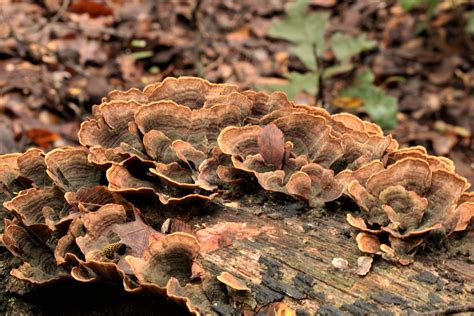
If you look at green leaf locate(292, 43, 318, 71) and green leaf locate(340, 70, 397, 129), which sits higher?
green leaf locate(292, 43, 318, 71)

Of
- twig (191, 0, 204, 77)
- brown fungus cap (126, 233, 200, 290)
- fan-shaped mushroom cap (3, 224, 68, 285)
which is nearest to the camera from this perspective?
brown fungus cap (126, 233, 200, 290)

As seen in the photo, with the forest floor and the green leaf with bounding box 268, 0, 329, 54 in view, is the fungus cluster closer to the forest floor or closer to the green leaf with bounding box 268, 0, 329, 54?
the forest floor

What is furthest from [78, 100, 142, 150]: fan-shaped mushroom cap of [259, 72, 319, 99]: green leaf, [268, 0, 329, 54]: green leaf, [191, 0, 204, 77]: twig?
[191, 0, 204, 77]: twig

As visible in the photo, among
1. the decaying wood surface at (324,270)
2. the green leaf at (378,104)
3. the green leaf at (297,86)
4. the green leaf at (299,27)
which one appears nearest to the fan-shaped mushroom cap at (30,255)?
the decaying wood surface at (324,270)

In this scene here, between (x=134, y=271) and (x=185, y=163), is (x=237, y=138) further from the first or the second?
(x=134, y=271)

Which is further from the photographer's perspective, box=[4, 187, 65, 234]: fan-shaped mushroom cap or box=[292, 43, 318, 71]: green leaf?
box=[292, 43, 318, 71]: green leaf

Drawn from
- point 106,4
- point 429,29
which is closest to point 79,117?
point 106,4

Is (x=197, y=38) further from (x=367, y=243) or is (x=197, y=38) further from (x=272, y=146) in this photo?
(x=367, y=243)

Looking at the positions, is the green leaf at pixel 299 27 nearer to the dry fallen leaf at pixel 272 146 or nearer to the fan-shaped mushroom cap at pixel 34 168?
the dry fallen leaf at pixel 272 146
